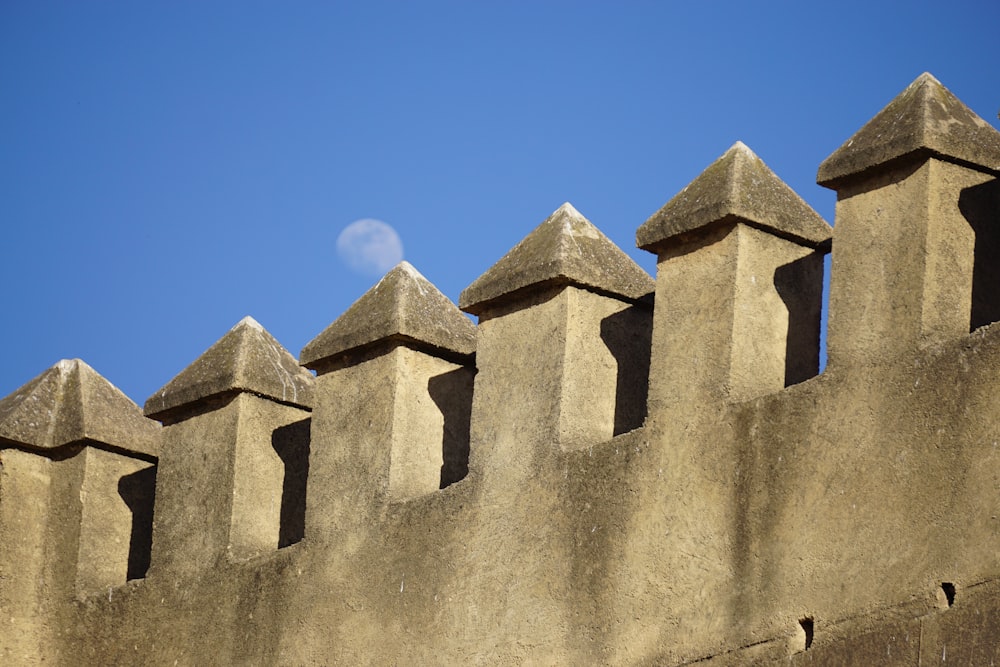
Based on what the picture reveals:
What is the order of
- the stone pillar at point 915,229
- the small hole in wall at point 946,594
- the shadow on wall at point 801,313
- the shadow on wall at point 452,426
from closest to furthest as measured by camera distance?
1. the small hole in wall at point 946,594
2. the stone pillar at point 915,229
3. the shadow on wall at point 801,313
4. the shadow on wall at point 452,426

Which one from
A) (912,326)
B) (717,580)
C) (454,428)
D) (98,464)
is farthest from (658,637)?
(98,464)

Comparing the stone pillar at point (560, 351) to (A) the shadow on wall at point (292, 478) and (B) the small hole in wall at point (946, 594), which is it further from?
(B) the small hole in wall at point (946, 594)

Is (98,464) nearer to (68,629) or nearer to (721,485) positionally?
(68,629)

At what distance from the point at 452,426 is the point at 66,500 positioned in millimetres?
2165

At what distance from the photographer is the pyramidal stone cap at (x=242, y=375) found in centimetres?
887

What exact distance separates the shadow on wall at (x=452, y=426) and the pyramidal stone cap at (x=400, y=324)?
12cm

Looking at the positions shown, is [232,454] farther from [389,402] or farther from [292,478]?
[389,402]

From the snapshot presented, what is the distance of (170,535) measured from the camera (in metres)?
8.99

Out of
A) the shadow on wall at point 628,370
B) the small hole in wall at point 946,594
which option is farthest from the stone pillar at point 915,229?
the shadow on wall at point 628,370

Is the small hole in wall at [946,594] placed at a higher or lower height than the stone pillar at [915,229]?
lower

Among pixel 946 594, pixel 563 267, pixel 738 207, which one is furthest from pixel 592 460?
pixel 946 594

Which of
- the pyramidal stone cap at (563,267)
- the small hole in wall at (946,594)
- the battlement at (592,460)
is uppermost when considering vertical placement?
the pyramidal stone cap at (563,267)

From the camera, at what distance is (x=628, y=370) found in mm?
7594

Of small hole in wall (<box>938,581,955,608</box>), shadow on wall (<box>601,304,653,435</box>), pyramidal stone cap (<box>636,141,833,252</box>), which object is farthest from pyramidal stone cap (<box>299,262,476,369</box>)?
small hole in wall (<box>938,581,955,608</box>)
